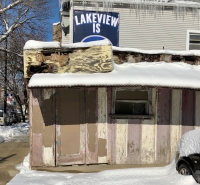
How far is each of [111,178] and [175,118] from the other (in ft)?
8.66

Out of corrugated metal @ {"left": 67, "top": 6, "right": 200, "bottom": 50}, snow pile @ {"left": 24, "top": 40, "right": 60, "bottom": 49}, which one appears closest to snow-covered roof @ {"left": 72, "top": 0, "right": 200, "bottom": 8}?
corrugated metal @ {"left": 67, "top": 6, "right": 200, "bottom": 50}

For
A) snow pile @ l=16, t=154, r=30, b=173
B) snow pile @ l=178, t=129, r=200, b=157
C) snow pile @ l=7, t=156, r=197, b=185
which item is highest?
snow pile @ l=178, t=129, r=200, b=157

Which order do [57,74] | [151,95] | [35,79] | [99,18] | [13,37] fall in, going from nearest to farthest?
[35,79]
[57,74]
[151,95]
[99,18]
[13,37]

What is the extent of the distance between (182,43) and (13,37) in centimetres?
1221

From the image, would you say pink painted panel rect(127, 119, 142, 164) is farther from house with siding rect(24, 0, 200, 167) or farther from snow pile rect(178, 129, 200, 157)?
snow pile rect(178, 129, 200, 157)

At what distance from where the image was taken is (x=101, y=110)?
23.0ft

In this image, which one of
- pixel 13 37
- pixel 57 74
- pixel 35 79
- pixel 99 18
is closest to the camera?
pixel 35 79

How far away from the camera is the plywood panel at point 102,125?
6973 mm

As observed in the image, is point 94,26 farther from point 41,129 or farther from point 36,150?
point 36,150

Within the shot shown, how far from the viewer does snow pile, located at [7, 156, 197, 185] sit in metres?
5.08

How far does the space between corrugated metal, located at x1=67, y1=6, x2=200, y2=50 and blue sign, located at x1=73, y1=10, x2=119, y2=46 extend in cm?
32

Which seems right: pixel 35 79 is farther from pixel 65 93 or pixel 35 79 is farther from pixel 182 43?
pixel 182 43

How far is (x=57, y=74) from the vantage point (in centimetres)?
680

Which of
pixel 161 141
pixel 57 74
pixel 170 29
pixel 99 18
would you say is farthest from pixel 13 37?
pixel 161 141
